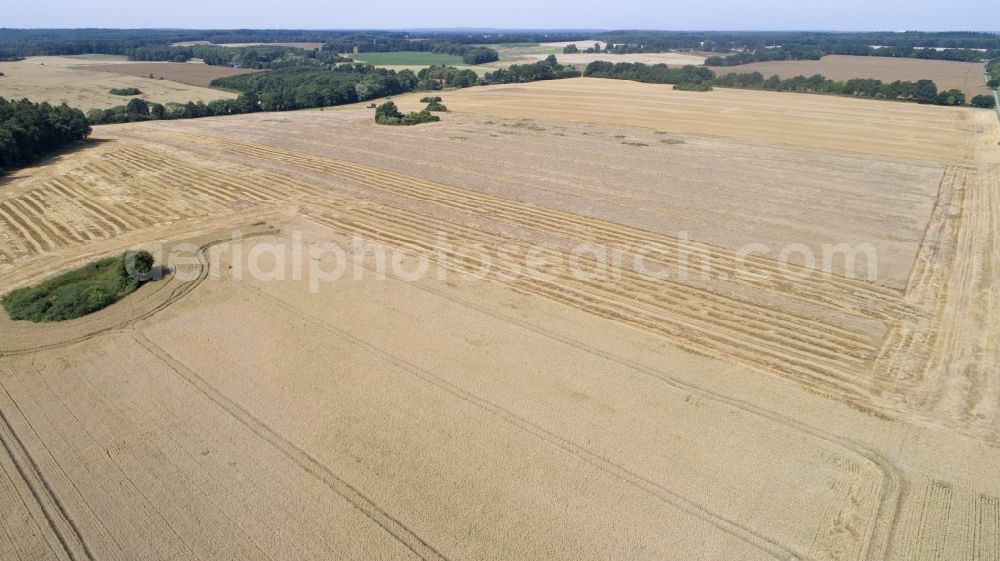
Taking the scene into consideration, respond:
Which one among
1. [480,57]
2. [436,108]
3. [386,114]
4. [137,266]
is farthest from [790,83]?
[137,266]

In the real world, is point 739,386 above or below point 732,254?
below

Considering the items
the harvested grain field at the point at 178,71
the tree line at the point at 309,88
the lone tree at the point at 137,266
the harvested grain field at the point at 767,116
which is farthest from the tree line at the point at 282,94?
the lone tree at the point at 137,266

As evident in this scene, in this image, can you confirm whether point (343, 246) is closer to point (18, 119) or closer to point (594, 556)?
point (594, 556)

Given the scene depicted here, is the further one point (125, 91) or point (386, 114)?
point (125, 91)

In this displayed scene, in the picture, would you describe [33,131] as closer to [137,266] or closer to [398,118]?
[137,266]

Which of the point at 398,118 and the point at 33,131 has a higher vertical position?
the point at 398,118

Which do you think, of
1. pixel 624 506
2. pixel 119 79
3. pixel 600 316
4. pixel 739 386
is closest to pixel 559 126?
pixel 600 316
